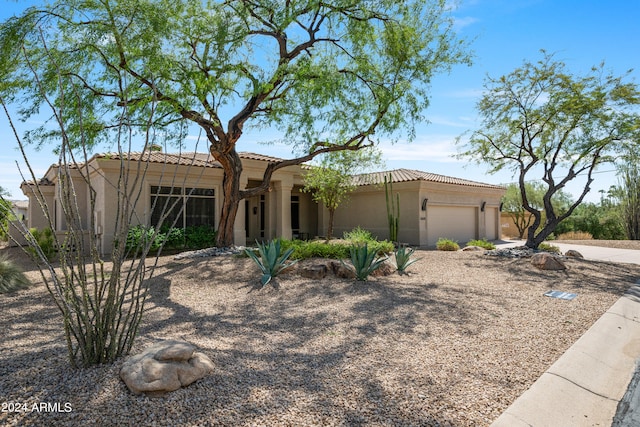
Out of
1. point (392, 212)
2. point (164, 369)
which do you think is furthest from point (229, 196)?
point (164, 369)

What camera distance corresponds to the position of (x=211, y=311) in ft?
19.8

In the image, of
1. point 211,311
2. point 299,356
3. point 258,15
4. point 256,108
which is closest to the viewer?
point 299,356

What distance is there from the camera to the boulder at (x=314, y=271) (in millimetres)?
8633

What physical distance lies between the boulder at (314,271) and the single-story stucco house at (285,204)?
7.53 m

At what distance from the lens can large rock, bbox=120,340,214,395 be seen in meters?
2.94

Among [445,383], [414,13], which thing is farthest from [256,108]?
[445,383]

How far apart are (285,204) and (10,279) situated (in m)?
11.6

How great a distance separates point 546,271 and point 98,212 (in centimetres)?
1545

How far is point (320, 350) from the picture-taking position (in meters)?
4.30

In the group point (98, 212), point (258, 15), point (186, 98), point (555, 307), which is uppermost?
point (258, 15)

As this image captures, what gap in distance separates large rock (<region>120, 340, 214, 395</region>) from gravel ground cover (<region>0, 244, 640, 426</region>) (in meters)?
0.08

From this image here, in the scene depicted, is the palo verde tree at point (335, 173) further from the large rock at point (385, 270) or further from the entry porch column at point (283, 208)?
the large rock at point (385, 270)

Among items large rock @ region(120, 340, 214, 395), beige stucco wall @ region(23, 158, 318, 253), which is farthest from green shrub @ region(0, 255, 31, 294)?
large rock @ region(120, 340, 214, 395)

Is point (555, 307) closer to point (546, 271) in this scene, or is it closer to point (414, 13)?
point (546, 271)
